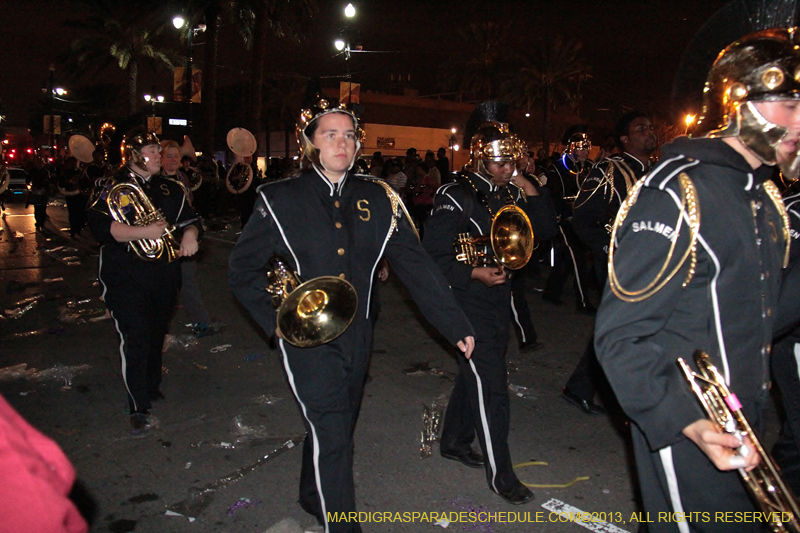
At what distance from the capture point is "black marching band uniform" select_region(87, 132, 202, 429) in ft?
16.4

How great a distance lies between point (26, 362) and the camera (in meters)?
6.63

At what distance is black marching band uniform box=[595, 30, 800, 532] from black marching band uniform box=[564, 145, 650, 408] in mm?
3204

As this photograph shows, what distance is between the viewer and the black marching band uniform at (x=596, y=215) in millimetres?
5383

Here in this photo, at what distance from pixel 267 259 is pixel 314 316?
1.44 feet

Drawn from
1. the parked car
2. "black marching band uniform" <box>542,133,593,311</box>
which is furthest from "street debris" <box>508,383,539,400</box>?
the parked car

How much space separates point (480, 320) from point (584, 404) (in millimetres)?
1919

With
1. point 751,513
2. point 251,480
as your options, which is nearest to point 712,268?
point 751,513

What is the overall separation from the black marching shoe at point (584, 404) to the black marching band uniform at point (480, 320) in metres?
1.41

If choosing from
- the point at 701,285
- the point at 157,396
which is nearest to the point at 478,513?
the point at 701,285

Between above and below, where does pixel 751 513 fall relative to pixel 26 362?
above

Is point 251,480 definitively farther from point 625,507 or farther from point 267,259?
point 625,507

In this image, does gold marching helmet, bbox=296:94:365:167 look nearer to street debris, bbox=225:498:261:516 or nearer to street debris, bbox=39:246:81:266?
street debris, bbox=225:498:261:516

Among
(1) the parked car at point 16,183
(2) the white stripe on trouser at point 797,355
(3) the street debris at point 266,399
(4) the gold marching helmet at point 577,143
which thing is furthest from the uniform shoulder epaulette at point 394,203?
(1) the parked car at point 16,183

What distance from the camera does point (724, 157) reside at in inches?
84.4
